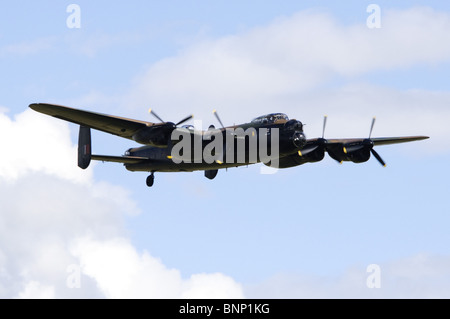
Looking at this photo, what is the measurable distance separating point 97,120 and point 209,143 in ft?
24.2

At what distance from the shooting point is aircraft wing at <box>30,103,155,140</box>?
3947cm

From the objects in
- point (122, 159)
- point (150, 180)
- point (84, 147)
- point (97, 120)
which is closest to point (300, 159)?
point (150, 180)

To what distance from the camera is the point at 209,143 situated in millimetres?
44562

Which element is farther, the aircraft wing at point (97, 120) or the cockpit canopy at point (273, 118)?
the cockpit canopy at point (273, 118)

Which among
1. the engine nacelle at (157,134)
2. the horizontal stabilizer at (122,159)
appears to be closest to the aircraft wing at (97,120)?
the engine nacelle at (157,134)

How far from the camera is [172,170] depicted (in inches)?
1918

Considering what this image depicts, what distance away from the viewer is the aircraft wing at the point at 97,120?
129 ft

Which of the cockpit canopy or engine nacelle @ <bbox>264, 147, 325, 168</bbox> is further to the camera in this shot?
engine nacelle @ <bbox>264, 147, 325, 168</bbox>

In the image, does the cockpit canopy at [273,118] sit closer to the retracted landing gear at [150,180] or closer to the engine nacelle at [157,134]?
the engine nacelle at [157,134]

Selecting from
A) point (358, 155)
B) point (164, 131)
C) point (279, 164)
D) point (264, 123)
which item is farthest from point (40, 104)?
point (358, 155)

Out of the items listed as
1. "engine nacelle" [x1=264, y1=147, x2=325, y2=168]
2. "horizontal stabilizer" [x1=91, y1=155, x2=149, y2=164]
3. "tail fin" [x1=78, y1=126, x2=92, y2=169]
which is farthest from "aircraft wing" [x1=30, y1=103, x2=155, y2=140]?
"engine nacelle" [x1=264, y1=147, x2=325, y2=168]

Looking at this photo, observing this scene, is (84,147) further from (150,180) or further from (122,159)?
(150,180)

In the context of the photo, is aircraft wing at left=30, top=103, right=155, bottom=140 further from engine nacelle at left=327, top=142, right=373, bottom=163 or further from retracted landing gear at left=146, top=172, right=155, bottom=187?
engine nacelle at left=327, top=142, right=373, bottom=163
